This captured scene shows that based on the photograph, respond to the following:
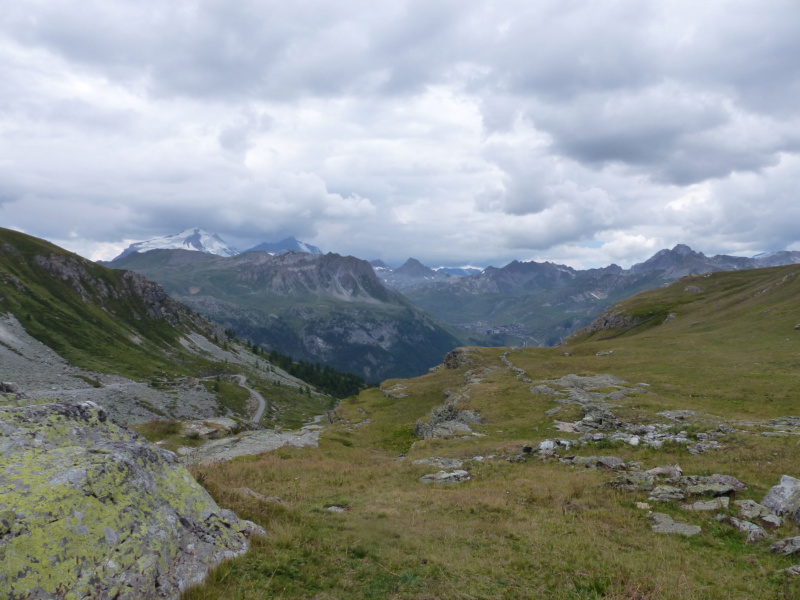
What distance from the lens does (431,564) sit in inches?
467

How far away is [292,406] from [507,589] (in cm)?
19354

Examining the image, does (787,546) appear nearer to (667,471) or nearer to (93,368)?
(667,471)

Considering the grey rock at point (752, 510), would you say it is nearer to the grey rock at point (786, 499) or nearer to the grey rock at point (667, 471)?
the grey rock at point (786, 499)

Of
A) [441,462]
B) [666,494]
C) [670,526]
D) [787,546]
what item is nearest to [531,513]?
[670,526]

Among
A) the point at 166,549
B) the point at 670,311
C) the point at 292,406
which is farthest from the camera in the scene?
the point at 292,406

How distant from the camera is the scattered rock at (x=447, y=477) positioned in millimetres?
24078

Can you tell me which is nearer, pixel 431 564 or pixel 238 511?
pixel 431 564

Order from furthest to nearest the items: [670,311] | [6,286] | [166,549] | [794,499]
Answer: [6,286] < [670,311] < [794,499] < [166,549]

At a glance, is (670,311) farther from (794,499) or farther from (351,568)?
(351,568)

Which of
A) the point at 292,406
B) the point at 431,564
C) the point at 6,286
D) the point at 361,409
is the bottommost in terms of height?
the point at 292,406

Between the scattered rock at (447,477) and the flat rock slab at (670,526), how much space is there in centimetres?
1067

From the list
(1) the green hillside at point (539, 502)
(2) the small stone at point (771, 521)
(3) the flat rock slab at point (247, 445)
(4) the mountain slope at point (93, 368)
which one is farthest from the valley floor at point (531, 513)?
(4) the mountain slope at point (93, 368)

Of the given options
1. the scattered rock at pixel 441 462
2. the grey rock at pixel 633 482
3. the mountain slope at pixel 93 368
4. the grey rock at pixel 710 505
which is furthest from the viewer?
the mountain slope at pixel 93 368

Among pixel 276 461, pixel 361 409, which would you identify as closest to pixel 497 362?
pixel 361 409
